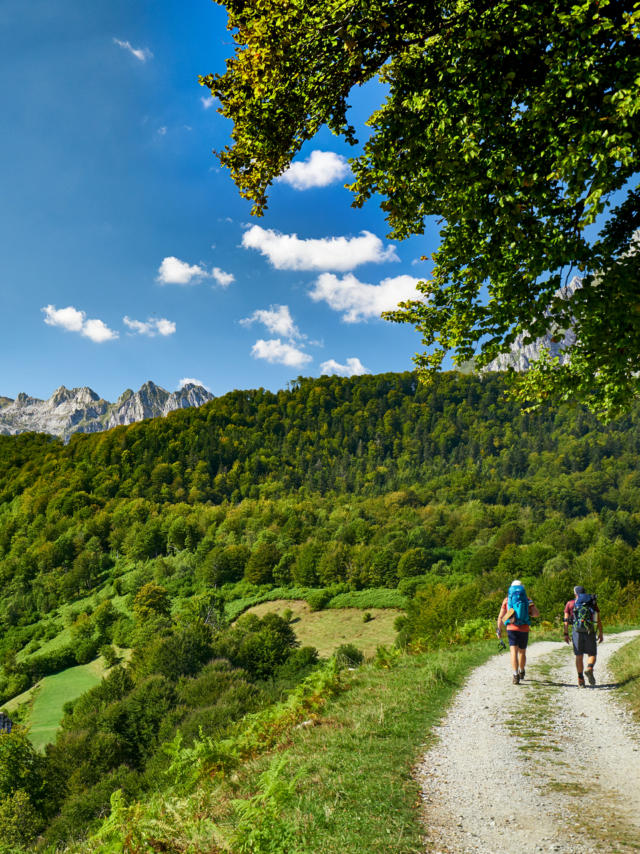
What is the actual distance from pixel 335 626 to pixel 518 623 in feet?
233

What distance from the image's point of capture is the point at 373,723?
675 centimetres

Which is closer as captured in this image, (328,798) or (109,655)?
(328,798)

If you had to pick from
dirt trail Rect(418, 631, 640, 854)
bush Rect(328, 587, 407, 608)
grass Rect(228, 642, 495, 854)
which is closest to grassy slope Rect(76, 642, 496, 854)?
grass Rect(228, 642, 495, 854)

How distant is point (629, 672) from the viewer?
9.20 metres

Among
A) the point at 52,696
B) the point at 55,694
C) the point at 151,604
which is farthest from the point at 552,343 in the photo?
the point at 151,604

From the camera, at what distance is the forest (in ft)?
104

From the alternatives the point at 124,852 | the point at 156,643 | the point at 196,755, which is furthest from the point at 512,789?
the point at 156,643

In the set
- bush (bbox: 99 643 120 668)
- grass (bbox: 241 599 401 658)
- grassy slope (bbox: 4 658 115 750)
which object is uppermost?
grass (bbox: 241 599 401 658)

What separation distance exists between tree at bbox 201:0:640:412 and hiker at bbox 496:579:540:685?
5.32m

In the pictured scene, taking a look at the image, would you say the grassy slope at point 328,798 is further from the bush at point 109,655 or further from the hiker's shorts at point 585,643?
the bush at point 109,655

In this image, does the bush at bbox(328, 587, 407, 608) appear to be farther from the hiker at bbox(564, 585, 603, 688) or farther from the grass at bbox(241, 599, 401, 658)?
the hiker at bbox(564, 585, 603, 688)

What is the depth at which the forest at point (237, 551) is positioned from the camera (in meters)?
31.7

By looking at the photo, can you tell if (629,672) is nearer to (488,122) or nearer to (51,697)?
(488,122)

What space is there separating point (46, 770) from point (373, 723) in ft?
122
